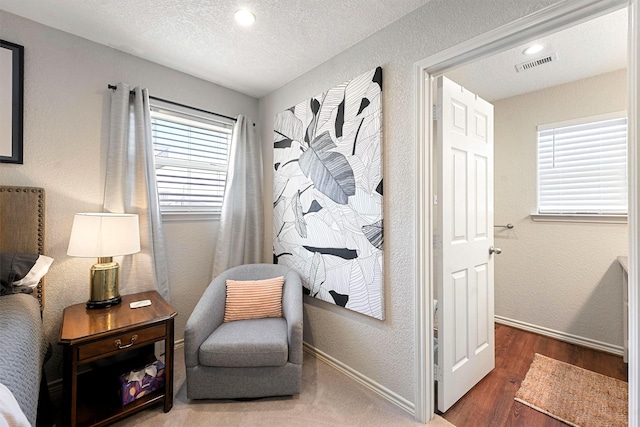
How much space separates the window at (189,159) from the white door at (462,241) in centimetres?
195

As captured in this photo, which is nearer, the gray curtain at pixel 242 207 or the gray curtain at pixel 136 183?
the gray curtain at pixel 136 183

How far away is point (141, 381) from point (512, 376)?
2524 mm

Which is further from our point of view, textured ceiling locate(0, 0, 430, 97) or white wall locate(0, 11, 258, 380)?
white wall locate(0, 11, 258, 380)

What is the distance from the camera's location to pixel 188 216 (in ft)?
8.10

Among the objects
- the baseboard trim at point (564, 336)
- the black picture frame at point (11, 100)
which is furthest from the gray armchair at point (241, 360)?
the baseboard trim at point (564, 336)

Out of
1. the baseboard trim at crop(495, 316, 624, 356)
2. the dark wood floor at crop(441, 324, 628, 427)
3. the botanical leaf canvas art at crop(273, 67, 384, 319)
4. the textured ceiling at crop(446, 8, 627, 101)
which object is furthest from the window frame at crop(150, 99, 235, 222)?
the baseboard trim at crop(495, 316, 624, 356)

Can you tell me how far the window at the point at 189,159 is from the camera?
92.4 inches

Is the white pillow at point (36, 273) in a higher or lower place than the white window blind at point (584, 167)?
lower

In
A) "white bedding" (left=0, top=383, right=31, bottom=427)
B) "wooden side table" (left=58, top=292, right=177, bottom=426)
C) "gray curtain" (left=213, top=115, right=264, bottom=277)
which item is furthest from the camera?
"gray curtain" (left=213, top=115, right=264, bottom=277)

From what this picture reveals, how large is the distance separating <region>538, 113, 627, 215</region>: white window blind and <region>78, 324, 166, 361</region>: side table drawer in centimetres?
345

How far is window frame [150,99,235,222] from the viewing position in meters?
2.31

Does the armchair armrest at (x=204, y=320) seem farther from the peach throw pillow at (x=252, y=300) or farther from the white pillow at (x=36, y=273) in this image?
the white pillow at (x=36, y=273)

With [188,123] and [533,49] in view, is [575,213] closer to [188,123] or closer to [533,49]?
[533,49]

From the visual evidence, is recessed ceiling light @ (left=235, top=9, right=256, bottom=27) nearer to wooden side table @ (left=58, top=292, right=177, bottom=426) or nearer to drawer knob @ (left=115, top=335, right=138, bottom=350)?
wooden side table @ (left=58, top=292, right=177, bottom=426)
